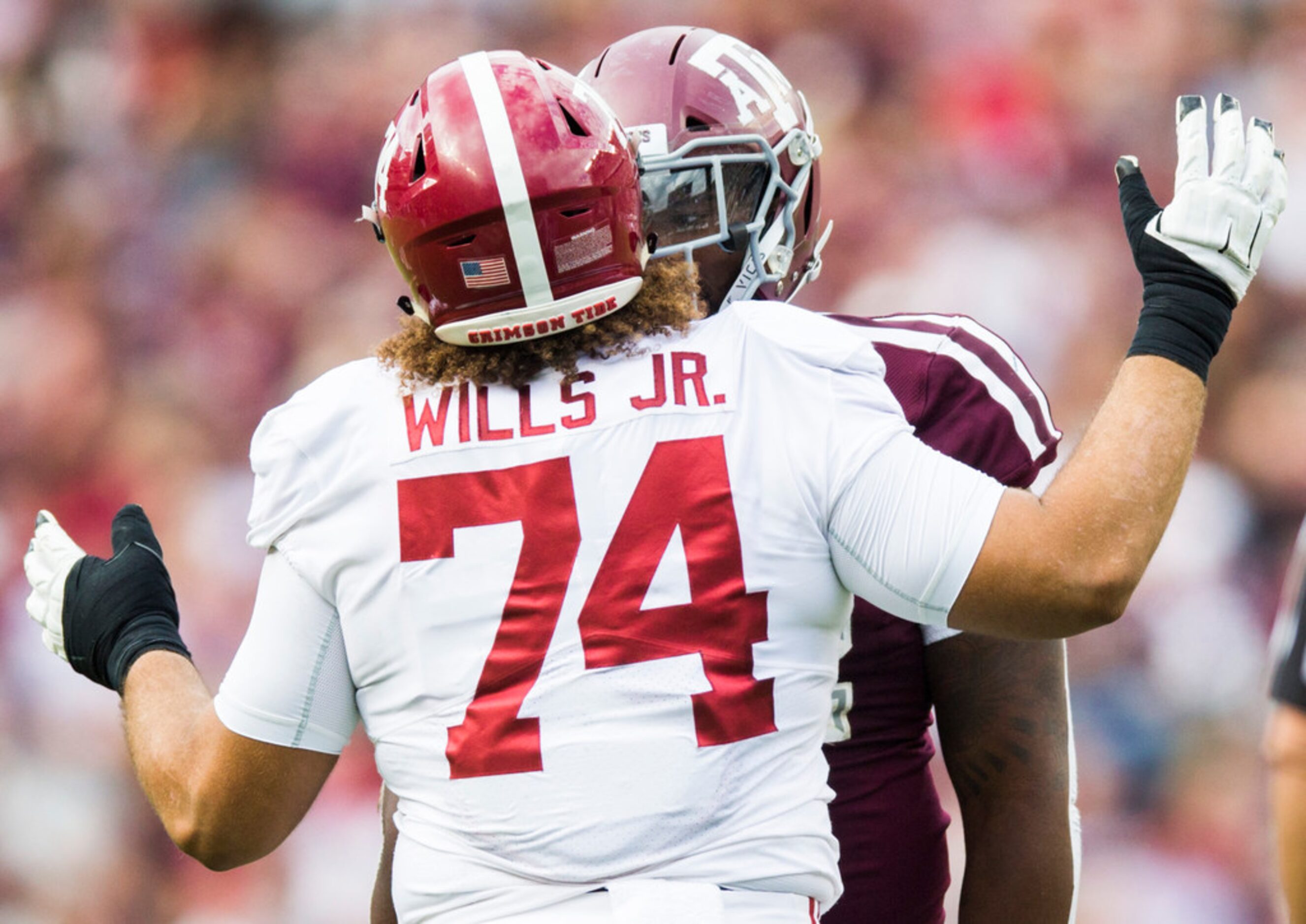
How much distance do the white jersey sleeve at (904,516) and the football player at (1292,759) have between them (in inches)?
12.8

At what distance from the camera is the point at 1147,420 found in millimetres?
1629

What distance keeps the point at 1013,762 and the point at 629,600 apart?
0.83 metres

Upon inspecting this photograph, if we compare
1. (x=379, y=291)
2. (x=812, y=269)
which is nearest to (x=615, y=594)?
(x=812, y=269)

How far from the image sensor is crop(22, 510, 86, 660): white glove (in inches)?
80.1

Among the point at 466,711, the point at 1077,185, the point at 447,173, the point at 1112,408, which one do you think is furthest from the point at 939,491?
the point at 1077,185

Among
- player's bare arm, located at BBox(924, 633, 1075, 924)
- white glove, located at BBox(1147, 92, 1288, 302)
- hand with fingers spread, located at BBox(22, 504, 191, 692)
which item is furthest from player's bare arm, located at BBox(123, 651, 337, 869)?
white glove, located at BBox(1147, 92, 1288, 302)

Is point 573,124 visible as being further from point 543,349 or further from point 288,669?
point 288,669

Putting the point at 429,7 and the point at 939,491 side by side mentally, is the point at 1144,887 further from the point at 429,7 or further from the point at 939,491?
the point at 429,7

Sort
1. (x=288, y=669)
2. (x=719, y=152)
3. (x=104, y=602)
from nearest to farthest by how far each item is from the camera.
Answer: (x=288, y=669)
(x=104, y=602)
(x=719, y=152)

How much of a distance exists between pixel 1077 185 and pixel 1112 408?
3566mm

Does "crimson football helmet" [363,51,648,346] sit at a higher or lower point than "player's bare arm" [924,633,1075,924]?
higher

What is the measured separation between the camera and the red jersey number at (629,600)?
1.58 meters

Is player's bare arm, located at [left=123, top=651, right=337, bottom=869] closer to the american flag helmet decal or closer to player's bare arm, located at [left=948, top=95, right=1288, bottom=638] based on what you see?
the american flag helmet decal

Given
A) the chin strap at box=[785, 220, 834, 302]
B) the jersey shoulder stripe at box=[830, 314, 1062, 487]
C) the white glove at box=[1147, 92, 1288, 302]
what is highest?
the white glove at box=[1147, 92, 1288, 302]
